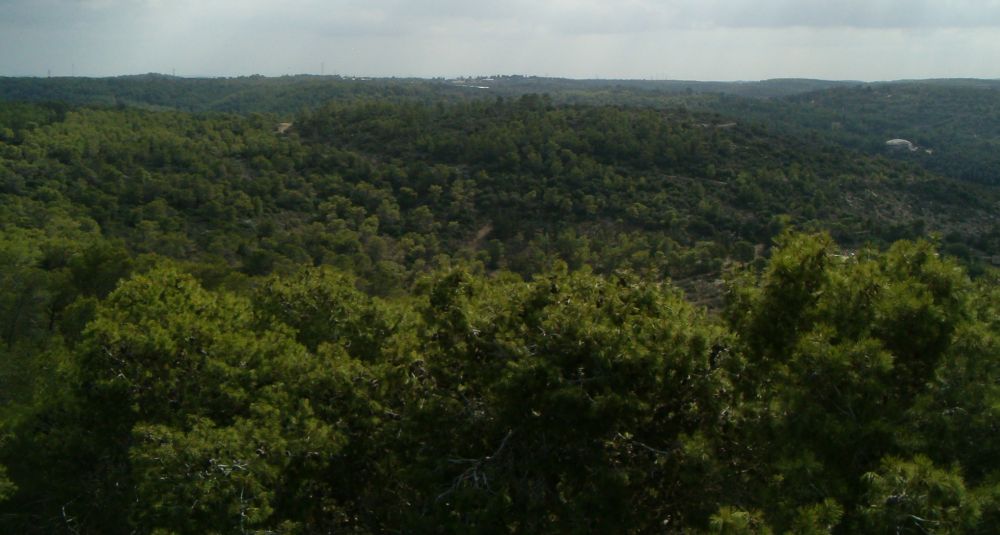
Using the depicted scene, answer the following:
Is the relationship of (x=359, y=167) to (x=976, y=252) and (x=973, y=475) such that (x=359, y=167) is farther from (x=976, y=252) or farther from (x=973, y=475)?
(x=973, y=475)

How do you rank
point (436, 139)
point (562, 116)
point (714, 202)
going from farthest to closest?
point (562, 116) < point (436, 139) < point (714, 202)

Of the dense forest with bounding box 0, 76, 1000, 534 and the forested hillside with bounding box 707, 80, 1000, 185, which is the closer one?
the dense forest with bounding box 0, 76, 1000, 534

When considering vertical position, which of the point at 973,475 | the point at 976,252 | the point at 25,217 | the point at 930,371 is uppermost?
the point at 930,371

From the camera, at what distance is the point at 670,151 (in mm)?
66312

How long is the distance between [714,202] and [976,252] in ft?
58.4

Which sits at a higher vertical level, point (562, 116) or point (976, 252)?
point (562, 116)

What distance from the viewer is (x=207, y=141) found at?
6769 centimetres

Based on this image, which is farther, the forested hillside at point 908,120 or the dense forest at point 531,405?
the forested hillside at point 908,120

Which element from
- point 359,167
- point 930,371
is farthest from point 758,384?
point 359,167

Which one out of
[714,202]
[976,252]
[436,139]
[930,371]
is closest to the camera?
[930,371]

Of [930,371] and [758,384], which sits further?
[758,384]

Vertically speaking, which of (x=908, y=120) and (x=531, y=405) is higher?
(x=531, y=405)

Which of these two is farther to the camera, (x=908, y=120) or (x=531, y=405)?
(x=908, y=120)

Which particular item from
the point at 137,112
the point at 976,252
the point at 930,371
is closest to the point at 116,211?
the point at 137,112
